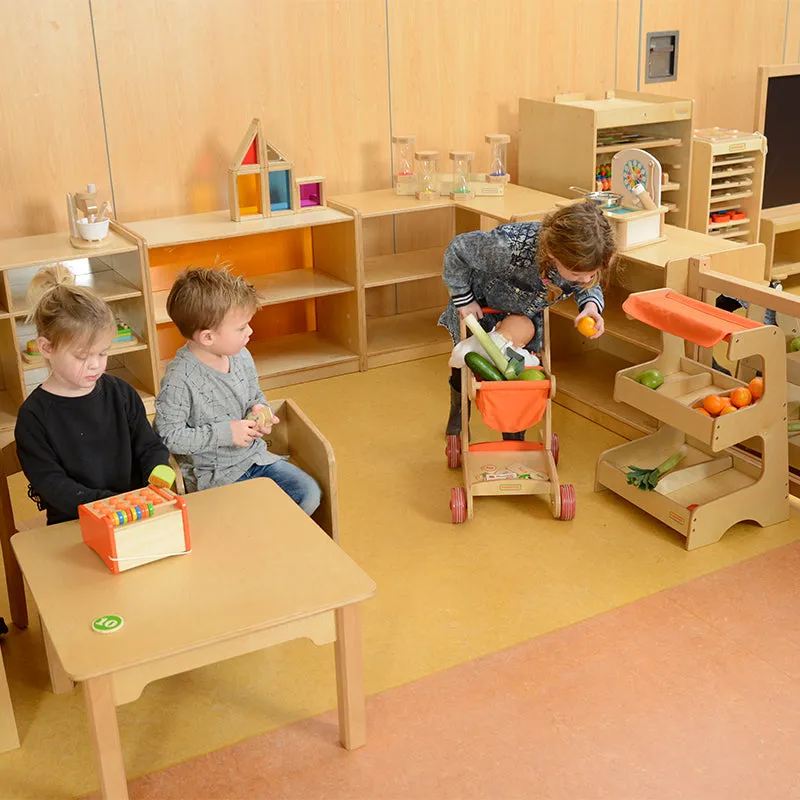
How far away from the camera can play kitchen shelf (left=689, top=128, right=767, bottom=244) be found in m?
5.09

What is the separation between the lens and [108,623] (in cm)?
198

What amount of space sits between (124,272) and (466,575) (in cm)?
205

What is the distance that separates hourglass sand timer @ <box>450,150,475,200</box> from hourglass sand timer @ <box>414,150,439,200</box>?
0.29ft

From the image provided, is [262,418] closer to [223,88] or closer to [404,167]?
[223,88]

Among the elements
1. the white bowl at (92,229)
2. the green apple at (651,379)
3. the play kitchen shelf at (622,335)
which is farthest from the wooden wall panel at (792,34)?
the white bowl at (92,229)

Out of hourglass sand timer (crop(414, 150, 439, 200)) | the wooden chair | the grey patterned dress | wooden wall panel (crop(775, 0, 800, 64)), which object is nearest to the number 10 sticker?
the wooden chair

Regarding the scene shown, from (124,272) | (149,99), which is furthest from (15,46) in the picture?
(124,272)

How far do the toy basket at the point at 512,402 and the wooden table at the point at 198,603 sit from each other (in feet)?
3.43

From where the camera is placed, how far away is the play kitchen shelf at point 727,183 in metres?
5.09

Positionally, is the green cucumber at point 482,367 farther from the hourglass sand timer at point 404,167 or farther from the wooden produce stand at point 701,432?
the hourglass sand timer at point 404,167

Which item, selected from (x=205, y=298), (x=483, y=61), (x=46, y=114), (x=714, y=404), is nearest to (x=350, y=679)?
(x=205, y=298)

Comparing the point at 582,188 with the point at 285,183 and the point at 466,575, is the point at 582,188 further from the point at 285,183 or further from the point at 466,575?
the point at 466,575

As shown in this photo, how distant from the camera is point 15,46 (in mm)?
4031

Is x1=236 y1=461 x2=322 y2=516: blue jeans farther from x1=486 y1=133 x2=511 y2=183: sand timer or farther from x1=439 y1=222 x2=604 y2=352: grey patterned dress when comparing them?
x1=486 y1=133 x2=511 y2=183: sand timer
